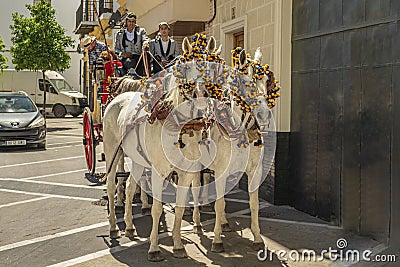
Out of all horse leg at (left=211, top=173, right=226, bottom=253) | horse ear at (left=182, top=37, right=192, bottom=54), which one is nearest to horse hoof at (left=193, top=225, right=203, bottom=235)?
horse leg at (left=211, top=173, right=226, bottom=253)

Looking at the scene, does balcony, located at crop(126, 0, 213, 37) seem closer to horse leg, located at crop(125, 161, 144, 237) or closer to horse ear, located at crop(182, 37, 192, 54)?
horse leg, located at crop(125, 161, 144, 237)

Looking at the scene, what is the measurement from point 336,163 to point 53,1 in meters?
33.7

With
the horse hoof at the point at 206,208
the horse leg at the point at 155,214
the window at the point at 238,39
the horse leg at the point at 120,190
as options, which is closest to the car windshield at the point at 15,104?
the window at the point at 238,39

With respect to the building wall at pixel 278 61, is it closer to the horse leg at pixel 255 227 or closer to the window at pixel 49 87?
the horse leg at pixel 255 227

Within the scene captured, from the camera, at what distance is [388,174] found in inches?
251

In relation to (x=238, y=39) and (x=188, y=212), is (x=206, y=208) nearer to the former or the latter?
(x=188, y=212)

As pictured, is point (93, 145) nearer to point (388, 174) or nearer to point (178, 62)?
point (178, 62)

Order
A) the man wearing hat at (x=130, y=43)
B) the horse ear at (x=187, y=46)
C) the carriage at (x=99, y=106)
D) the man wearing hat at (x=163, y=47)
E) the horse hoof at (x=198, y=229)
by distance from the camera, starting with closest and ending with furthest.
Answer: the horse ear at (x=187, y=46) → the horse hoof at (x=198, y=229) → the carriage at (x=99, y=106) → the man wearing hat at (x=163, y=47) → the man wearing hat at (x=130, y=43)

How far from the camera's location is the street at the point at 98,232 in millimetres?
6294

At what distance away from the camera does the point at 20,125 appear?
1566 centimetres

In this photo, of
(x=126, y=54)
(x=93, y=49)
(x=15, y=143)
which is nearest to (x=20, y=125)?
(x=15, y=143)

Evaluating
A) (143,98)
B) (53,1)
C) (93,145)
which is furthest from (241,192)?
(53,1)

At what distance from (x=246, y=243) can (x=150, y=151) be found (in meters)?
1.65

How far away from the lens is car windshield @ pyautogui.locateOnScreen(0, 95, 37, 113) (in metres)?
16.5
